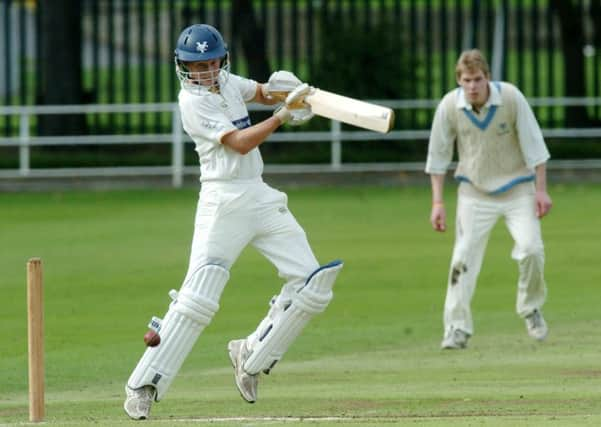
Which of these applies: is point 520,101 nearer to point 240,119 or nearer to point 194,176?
point 240,119

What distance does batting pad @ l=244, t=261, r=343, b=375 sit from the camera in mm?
8016

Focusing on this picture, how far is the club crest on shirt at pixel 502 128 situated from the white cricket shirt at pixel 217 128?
8.65 ft

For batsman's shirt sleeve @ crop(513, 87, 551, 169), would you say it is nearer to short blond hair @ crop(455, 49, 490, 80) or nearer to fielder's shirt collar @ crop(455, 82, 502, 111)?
fielder's shirt collar @ crop(455, 82, 502, 111)

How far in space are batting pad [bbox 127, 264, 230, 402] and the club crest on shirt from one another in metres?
3.01

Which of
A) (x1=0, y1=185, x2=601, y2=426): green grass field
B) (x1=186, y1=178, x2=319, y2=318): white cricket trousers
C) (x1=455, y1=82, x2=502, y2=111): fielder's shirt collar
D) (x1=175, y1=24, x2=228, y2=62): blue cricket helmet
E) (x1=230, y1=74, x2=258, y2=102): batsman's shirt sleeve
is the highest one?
(x1=175, y1=24, x2=228, y2=62): blue cricket helmet

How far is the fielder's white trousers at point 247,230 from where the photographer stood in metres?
7.95

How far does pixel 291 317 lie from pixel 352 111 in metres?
1.08

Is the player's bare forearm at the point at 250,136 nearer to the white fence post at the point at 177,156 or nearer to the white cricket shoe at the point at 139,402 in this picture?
the white cricket shoe at the point at 139,402

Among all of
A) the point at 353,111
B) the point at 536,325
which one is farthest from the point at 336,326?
the point at 353,111

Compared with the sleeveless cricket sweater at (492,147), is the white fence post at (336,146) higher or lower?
lower

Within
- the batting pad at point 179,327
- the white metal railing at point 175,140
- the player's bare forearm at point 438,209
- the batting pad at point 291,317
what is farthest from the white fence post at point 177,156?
the batting pad at point 179,327

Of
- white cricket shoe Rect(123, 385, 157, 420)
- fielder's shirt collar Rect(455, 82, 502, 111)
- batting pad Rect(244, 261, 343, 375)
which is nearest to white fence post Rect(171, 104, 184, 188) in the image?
fielder's shirt collar Rect(455, 82, 502, 111)

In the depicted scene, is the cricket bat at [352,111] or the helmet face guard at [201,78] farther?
the helmet face guard at [201,78]

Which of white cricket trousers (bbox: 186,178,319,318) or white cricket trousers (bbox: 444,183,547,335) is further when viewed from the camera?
white cricket trousers (bbox: 444,183,547,335)
